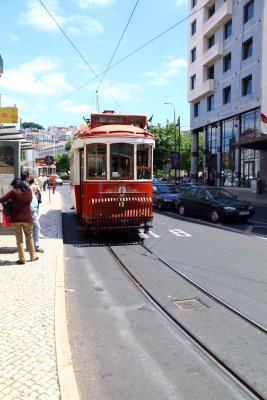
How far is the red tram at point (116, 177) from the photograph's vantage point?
11.5 metres

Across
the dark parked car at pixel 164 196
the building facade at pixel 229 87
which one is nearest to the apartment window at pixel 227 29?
the building facade at pixel 229 87

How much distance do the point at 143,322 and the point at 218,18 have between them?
142ft

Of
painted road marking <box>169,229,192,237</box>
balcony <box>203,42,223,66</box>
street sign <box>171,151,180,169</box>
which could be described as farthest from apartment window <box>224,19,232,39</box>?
painted road marking <box>169,229,192,237</box>

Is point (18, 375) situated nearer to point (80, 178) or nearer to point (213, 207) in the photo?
point (80, 178)

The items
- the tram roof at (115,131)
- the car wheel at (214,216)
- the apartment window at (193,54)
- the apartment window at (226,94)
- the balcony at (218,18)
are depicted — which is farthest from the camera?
the apartment window at (193,54)

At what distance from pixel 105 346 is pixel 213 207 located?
43.5ft

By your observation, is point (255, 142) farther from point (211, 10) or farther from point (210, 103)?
point (211, 10)

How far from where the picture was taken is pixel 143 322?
5488 mm

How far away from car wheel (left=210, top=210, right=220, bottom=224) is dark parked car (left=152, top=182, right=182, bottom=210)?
17.2 feet

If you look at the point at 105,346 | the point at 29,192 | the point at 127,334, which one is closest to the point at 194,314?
the point at 127,334

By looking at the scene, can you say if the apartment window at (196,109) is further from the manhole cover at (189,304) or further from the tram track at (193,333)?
the manhole cover at (189,304)

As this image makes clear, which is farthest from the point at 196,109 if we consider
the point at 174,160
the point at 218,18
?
the point at 218,18

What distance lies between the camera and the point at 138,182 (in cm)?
1177

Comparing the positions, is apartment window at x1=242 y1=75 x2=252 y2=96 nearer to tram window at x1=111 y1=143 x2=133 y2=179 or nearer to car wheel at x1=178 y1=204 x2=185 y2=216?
A: car wheel at x1=178 y1=204 x2=185 y2=216
